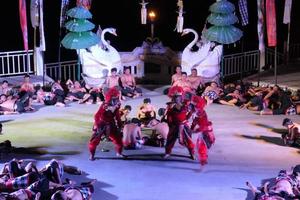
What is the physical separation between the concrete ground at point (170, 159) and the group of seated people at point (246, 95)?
1.24 feet

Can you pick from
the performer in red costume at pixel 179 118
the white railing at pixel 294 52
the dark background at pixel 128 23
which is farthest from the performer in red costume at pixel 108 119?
the dark background at pixel 128 23

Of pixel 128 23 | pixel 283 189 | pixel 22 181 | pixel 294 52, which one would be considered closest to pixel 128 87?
pixel 294 52

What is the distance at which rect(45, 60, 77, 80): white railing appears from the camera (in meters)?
16.0

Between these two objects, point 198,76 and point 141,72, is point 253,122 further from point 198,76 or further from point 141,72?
point 141,72

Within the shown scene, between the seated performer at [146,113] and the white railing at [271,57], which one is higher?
the white railing at [271,57]

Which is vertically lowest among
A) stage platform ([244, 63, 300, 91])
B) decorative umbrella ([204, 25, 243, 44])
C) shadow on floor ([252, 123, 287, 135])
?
shadow on floor ([252, 123, 287, 135])

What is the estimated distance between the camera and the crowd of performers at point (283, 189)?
627cm

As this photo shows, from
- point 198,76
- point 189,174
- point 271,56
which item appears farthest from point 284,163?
point 271,56

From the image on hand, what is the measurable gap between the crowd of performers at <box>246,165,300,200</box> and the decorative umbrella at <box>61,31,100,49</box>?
780 cm

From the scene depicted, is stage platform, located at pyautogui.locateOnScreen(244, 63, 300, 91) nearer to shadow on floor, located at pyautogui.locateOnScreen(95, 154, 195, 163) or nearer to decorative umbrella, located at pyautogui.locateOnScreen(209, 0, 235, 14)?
decorative umbrella, located at pyautogui.locateOnScreen(209, 0, 235, 14)

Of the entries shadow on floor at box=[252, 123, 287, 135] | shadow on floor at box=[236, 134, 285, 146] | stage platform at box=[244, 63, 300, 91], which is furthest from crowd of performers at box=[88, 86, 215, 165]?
stage platform at box=[244, 63, 300, 91]

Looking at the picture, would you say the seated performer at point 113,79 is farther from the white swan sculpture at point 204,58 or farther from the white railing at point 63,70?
the white railing at point 63,70

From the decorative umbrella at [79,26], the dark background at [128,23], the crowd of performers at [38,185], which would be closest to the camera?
the crowd of performers at [38,185]

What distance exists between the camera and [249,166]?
8148 mm
